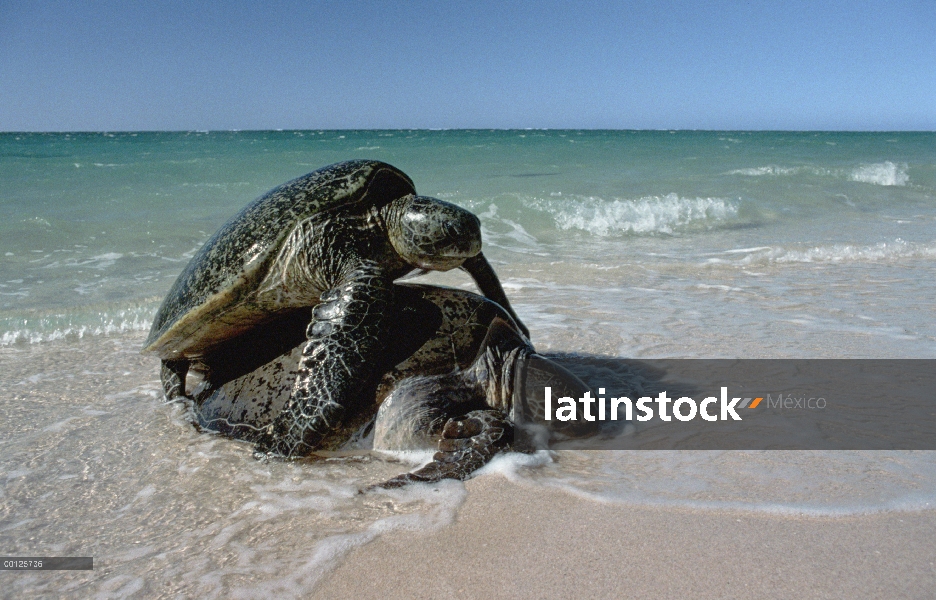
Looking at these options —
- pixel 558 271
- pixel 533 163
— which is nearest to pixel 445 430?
pixel 558 271

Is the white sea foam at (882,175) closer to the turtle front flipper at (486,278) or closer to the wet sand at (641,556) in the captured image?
the turtle front flipper at (486,278)

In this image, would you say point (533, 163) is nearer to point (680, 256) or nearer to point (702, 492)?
point (680, 256)

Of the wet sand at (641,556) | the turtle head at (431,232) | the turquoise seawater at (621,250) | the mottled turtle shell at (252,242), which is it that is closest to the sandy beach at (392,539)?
the wet sand at (641,556)

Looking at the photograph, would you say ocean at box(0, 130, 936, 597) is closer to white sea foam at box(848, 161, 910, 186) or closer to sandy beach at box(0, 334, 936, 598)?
sandy beach at box(0, 334, 936, 598)

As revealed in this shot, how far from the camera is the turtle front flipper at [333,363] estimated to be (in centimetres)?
279

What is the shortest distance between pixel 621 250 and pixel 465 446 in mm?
7136

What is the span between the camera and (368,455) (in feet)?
9.76

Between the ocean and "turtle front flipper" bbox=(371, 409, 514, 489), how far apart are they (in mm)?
65

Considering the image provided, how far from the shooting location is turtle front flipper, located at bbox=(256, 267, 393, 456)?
279 centimetres

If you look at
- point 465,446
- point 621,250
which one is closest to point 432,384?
point 465,446

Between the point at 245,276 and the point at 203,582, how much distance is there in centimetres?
139

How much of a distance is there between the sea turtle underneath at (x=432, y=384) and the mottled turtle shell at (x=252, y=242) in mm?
258

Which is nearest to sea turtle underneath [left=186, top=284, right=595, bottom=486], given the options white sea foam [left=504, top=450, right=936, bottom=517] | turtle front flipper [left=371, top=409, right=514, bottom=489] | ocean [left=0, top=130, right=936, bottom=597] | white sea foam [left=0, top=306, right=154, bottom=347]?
turtle front flipper [left=371, top=409, right=514, bottom=489]

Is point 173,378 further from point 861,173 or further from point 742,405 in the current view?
point 861,173
